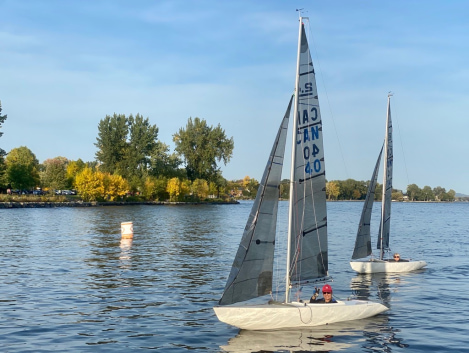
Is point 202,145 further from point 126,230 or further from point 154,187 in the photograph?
point 126,230

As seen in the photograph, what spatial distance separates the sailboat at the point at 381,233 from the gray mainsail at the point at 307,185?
47.3 feet

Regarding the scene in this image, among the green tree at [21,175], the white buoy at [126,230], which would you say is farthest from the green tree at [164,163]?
the white buoy at [126,230]

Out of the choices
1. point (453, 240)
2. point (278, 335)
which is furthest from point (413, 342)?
point (453, 240)

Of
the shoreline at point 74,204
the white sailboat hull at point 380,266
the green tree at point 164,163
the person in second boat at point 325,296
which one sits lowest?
the white sailboat hull at point 380,266

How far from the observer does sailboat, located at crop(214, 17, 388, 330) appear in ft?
65.4

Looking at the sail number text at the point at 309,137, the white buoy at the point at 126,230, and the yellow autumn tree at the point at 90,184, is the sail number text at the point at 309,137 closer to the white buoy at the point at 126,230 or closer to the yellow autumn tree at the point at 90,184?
the white buoy at the point at 126,230

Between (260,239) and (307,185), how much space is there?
9.61ft

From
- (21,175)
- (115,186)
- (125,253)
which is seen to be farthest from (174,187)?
(125,253)

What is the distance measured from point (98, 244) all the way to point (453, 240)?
42815mm

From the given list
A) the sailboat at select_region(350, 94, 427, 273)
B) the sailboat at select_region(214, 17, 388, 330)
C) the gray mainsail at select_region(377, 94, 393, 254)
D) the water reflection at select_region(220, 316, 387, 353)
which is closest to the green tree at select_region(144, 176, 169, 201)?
the gray mainsail at select_region(377, 94, 393, 254)

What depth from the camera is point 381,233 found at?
3822 centimetres

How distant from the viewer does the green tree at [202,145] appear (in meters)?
171

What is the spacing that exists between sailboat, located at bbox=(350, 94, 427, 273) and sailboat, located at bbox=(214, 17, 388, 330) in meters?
14.5

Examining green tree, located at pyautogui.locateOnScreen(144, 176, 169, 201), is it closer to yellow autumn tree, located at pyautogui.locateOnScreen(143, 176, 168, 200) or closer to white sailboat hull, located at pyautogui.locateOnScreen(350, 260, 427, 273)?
yellow autumn tree, located at pyautogui.locateOnScreen(143, 176, 168, 200)
